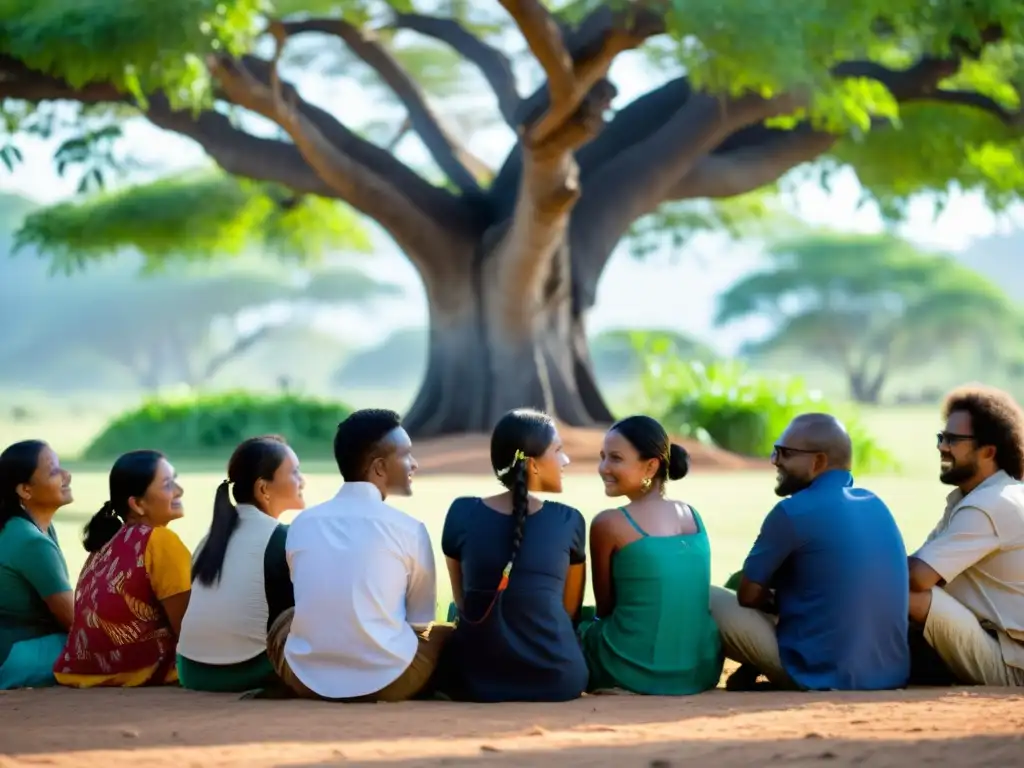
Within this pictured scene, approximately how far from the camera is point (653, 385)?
20375mm

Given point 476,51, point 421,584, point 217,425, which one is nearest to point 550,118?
point 476,51

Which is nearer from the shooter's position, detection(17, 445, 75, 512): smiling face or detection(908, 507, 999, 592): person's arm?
detection(908, 507, 999, 592): person's arm

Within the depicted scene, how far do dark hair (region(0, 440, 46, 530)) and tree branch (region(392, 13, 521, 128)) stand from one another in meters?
14.6

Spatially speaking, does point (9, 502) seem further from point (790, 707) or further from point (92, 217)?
point (92, 217)

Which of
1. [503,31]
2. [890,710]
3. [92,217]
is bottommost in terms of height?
[890,710]

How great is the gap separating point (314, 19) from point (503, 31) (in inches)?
212

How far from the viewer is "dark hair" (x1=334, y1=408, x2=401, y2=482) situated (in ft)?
16.5

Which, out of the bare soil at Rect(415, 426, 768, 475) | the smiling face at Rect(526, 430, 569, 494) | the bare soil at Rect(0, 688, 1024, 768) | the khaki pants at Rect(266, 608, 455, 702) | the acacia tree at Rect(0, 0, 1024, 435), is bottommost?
the bare soil at Rect(0, 688, 1024, 768)

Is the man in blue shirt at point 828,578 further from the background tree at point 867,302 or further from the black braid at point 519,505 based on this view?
the background tree at point 867,302

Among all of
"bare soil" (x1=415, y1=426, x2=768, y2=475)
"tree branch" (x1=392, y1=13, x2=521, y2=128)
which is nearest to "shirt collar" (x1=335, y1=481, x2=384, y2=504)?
"bare soil" (x1=415, y1=426, x2=768, y2=475)

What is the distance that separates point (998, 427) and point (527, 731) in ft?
7.23

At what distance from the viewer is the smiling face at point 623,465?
5219 millimetres

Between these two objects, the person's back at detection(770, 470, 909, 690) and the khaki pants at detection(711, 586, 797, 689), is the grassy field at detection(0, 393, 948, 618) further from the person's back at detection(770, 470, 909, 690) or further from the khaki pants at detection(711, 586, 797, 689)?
the person's back at detection(770, 470, 909, 690)

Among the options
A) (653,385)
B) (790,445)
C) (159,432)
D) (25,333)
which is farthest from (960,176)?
(25,333)
